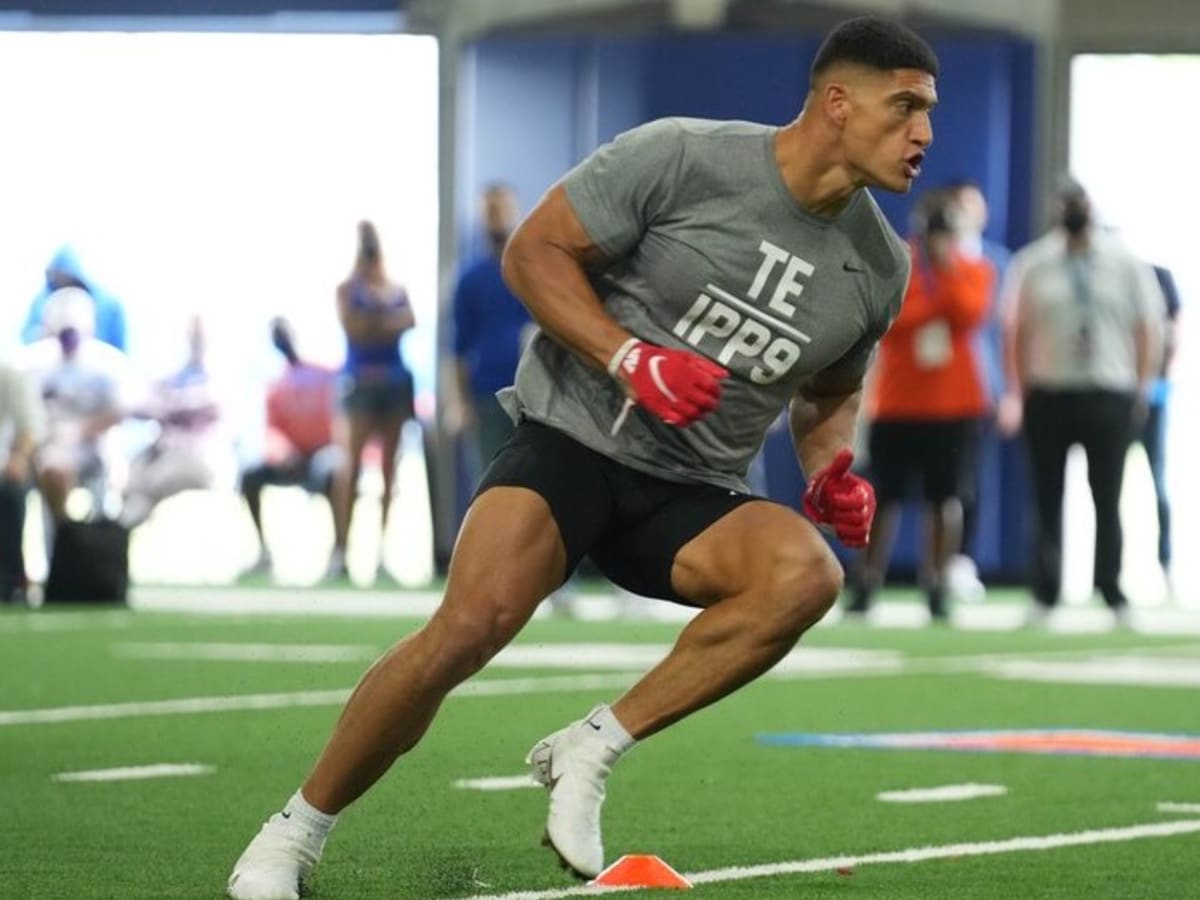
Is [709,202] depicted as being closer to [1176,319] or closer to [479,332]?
[479,332]

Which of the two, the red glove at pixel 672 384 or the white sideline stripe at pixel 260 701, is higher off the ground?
the red glove at pixel 672 384

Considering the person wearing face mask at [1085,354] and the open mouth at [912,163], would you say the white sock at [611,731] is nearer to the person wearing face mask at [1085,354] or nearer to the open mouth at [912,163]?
the open mouth at [912,163]

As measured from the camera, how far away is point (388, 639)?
45.3ft

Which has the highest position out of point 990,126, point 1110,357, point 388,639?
point 990,126

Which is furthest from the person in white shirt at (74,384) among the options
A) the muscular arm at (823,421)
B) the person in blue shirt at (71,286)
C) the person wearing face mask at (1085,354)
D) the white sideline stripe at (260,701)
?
the muscular arm at (823,421)

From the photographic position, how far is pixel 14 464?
16625mm

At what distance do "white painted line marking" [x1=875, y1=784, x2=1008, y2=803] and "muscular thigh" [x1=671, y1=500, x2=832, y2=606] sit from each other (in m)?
1.88

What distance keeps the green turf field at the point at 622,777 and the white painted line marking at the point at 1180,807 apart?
0.01 metres

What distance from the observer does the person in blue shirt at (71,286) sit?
18.1m

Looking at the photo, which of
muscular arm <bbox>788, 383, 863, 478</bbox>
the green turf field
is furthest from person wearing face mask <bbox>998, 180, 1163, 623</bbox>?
muscular arm <bbox>788, 383, 863, 478</bbox>

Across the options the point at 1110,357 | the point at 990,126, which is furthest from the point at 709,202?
the point at 990,126

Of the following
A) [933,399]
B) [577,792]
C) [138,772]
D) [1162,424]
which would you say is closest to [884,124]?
[577,792]

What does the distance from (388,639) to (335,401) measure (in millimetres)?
7948

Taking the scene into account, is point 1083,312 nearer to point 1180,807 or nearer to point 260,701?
point 260,701
